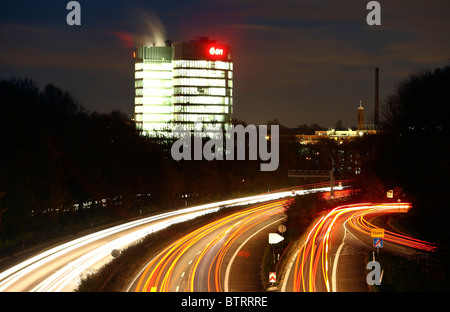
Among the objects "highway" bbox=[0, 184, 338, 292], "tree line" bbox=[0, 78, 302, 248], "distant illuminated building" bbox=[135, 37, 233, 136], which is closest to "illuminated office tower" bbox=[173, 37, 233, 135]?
"distant illuminated building" bbox=[135, 37, 233, 136]

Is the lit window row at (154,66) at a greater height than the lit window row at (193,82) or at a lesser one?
greater

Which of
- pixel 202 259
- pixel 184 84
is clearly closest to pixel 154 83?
pixel 184 84

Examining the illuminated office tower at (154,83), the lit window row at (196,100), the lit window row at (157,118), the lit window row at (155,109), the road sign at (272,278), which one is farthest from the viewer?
the lit window row at (155,109)

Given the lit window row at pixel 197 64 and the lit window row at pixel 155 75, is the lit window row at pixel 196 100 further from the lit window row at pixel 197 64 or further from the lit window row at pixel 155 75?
the lit window row at pixel 197 64

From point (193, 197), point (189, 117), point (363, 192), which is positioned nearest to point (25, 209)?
point (193, 197)

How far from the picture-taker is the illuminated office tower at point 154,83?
172125mm

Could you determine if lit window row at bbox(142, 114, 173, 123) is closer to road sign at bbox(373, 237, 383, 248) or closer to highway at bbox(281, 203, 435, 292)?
highway at bbox(281, 203, 435, 292)

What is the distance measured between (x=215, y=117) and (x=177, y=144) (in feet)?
283

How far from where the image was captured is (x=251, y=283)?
28.7 m

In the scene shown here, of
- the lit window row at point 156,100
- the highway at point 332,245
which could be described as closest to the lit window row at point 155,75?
the lit window row at point 156,100

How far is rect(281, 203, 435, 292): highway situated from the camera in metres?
27.7

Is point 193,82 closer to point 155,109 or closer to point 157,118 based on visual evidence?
point 155,109

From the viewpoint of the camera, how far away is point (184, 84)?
559ft

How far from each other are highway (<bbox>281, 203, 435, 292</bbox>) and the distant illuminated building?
113747 millimetres
